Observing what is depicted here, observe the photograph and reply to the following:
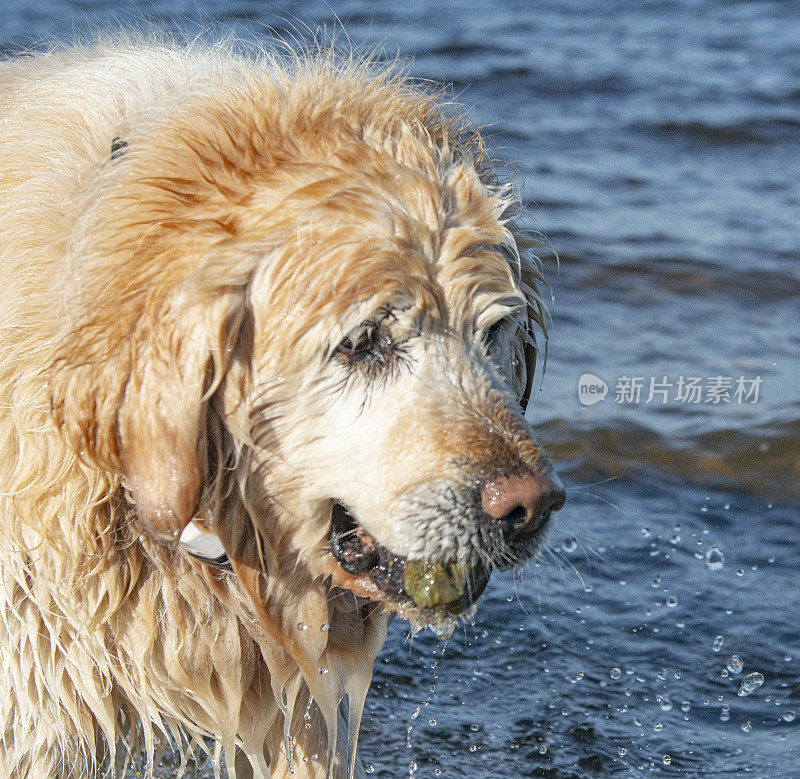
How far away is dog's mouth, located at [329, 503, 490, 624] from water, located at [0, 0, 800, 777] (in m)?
0.35

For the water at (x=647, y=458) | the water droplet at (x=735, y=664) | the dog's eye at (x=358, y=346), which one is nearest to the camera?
the dog's eye at (x=358, y=346)

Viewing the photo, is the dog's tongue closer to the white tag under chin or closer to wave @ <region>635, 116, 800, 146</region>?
the white tag under chin

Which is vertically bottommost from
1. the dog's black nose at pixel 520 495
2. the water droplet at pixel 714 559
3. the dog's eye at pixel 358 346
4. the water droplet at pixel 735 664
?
the water droplet at pixel 714 559

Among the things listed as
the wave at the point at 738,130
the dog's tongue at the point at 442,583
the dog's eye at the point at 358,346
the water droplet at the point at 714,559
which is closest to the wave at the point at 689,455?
the water droplet at the point at 714,559

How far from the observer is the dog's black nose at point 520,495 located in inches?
117

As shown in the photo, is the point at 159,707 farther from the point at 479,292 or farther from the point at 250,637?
the point at 479,292

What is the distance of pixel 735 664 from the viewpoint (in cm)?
498

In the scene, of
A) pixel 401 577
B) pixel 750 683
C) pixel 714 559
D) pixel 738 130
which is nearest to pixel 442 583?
pixel 401 577

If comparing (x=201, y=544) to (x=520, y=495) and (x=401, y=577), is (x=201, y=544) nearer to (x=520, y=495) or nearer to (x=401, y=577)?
(x=401, y=577)

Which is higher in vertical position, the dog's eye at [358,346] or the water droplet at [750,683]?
the dog's eye at [358,346]

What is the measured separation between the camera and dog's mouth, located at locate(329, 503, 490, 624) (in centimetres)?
319

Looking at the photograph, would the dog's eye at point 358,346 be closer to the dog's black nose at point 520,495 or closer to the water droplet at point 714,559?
the dog's black nose at point 520,495

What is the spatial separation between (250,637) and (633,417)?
3823 millimetres

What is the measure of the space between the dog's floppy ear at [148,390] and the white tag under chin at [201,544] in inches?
9.1
